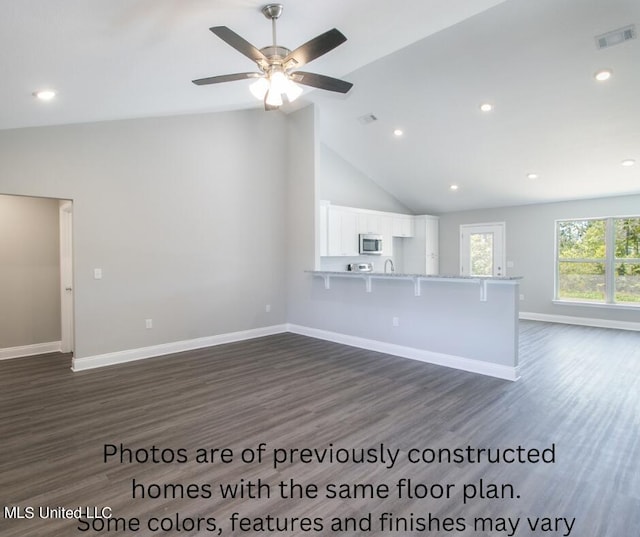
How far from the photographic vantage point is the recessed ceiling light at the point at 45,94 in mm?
3000

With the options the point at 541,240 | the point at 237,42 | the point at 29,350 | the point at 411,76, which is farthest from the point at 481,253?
the point at 29,350

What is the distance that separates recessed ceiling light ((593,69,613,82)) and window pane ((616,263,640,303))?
13.7 ft

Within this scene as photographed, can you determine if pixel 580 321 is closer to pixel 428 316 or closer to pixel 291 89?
Result: pixel 428 316

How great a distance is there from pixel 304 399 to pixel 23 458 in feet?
6.94

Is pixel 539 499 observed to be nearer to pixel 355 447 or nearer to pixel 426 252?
pixel 355 447

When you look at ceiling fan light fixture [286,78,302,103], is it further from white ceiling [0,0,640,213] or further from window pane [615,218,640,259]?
window pane [615,218,640,259]

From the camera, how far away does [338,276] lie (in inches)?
225

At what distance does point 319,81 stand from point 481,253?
6865mm

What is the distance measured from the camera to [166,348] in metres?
5.20

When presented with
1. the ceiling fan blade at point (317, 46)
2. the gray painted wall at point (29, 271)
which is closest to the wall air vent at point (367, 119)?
the ceiling fan blade at point (317, 46)

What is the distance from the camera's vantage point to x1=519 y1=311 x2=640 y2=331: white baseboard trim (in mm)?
6679

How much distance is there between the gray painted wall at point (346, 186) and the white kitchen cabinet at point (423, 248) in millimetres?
934

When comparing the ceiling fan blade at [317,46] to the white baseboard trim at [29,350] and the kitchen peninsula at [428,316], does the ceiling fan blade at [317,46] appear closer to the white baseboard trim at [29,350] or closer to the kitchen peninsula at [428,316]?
the kitchen peninsula at [428,316]

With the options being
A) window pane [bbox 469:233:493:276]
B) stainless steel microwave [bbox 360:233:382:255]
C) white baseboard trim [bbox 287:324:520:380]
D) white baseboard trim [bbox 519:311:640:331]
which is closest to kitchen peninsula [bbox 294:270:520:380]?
white baseboard trim [bbox 287:324:520:380]
